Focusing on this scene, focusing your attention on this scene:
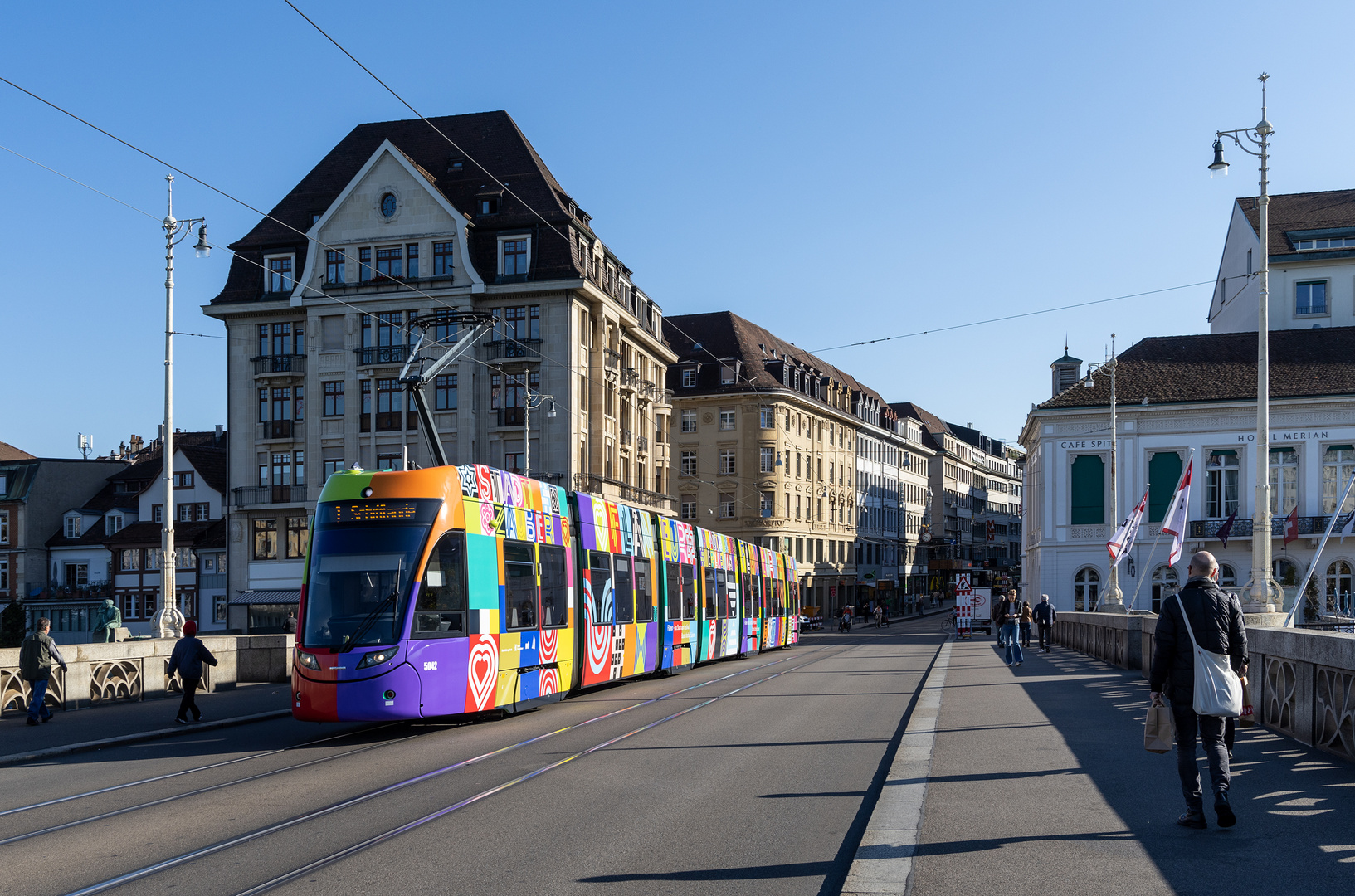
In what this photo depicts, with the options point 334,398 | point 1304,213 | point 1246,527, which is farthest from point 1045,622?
point 1304,213

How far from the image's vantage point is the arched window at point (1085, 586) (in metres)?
62.9

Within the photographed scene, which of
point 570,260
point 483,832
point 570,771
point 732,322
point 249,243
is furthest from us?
point 732,322

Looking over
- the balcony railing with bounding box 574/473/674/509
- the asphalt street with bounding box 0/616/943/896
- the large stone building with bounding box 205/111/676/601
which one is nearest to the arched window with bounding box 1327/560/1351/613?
the balcony railing with bounding box 574/473/674/509

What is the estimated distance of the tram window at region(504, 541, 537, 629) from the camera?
1683 cm

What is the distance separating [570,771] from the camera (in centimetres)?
1165

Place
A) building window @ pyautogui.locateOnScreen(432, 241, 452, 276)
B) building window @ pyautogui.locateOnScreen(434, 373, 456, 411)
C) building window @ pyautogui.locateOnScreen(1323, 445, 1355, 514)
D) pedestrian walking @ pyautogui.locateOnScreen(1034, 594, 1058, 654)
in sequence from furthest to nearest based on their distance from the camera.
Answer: building window @ pyautogui.locateOnScreen(1323, 445, 1355, 514) → building window @ pyautogui.locateOnScreen(432, 241, 452, 276) → building window @ pyautogui.locateOnScreen(434, 373, 456, 411) → pedestrian walking @ pyautogui.locateOnScreen(1034, 594, 1058, 654)

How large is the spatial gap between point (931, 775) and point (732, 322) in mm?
81609

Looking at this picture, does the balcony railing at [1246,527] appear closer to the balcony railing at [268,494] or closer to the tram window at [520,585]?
the balcony railing at [268,494]

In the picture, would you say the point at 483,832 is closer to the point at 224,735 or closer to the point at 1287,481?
the point at 224,735

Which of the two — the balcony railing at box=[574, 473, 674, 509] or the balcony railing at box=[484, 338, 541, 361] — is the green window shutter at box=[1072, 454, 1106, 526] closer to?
the balcony railing at box=[574, 473, 674, 509]

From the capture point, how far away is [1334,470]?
5981 centimetres

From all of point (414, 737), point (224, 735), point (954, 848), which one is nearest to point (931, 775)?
point (954, 848)

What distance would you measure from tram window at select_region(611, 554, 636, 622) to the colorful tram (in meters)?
0.15

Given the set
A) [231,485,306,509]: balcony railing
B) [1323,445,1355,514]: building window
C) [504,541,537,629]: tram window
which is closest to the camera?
[504,541,537,629]: tram window
